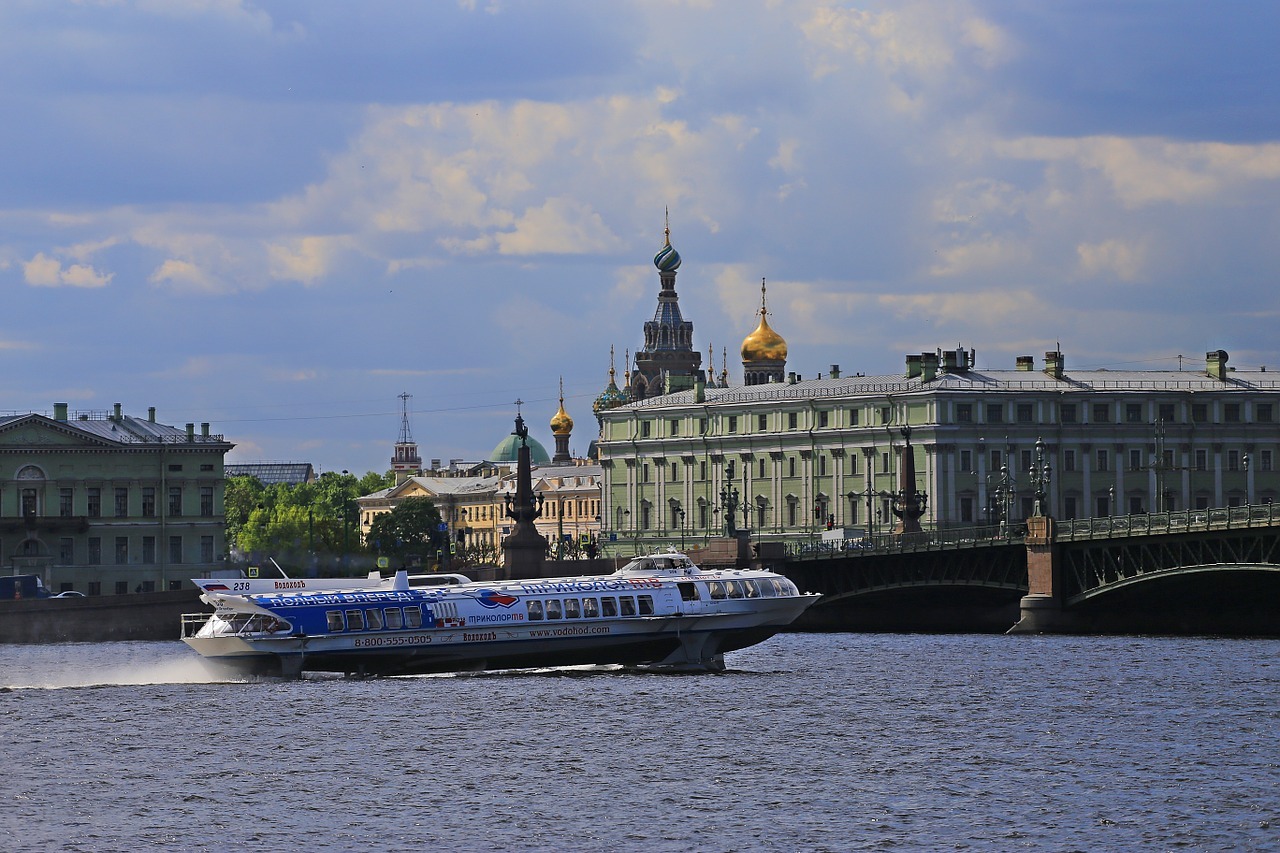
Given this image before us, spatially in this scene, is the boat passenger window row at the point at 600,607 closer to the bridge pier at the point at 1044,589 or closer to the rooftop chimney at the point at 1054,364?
the bridge pier at the point at 1044,589

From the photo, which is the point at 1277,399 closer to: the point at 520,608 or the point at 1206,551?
the point at 1206,551

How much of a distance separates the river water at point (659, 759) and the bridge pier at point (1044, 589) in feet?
55.5

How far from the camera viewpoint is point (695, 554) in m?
119

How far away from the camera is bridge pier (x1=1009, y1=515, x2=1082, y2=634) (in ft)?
313

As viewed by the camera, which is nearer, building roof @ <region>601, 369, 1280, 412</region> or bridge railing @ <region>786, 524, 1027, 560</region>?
bridge railing @ <region>786, 524, 1027, 560</region>

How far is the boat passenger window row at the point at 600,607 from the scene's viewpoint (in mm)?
71125

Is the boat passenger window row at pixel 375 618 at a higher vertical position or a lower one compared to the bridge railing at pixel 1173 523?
lower

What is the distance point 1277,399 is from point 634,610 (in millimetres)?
86046

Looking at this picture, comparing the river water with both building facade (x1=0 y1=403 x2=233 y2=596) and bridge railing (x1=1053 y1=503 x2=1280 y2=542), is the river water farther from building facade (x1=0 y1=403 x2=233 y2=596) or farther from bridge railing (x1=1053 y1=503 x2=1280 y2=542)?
building facade (x1=0 y1=403 x2=233 y2=596)

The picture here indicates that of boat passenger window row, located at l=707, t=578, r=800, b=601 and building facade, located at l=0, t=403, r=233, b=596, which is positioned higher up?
building facade, located at l=0, t=403, r=233, b=596

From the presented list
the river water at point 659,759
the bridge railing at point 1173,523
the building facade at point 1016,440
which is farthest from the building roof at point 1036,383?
the river water at point 659,759

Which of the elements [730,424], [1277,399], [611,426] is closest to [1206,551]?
[1277,399]

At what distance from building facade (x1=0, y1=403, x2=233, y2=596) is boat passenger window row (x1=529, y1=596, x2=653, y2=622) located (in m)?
58.1

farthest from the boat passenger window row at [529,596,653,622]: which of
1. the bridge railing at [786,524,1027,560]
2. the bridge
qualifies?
the bridge railing at [786,524,1027,560]
